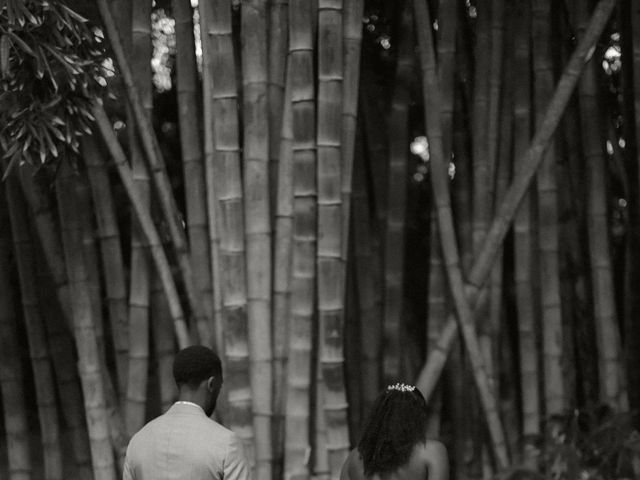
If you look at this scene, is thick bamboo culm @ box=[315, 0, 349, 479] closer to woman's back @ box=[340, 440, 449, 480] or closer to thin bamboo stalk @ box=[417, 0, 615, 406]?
thin bamboo stalk @ box=[417, 0, 615, 406]

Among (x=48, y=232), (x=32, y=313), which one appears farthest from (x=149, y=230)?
(x=32, y=313)

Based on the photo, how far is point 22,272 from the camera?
13.2 ft

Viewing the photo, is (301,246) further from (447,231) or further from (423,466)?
(423,466)

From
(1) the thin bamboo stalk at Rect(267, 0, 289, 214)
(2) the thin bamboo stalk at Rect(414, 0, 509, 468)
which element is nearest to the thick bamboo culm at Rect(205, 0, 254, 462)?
(1) the thin bamboo stalk at Rect(267, 0, 289, 214)

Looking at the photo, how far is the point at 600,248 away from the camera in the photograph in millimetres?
3760

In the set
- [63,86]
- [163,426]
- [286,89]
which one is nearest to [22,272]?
[63,86]

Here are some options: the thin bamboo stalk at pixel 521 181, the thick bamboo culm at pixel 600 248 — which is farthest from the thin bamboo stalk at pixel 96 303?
the thick bamboo culm at pixel 600 248

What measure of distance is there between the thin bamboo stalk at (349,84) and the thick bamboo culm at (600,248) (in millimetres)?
785

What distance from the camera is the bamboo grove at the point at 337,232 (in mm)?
3420

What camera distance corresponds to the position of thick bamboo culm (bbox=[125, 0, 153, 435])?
369cm

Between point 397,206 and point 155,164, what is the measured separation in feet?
2.68

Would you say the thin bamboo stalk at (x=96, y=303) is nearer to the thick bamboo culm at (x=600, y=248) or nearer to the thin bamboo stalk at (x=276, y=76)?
the thin bamboo stalk at (x=276, y=76)

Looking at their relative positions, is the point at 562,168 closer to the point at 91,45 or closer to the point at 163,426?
the point at 91,45

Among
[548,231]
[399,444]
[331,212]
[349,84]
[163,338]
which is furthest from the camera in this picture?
[163,338]
